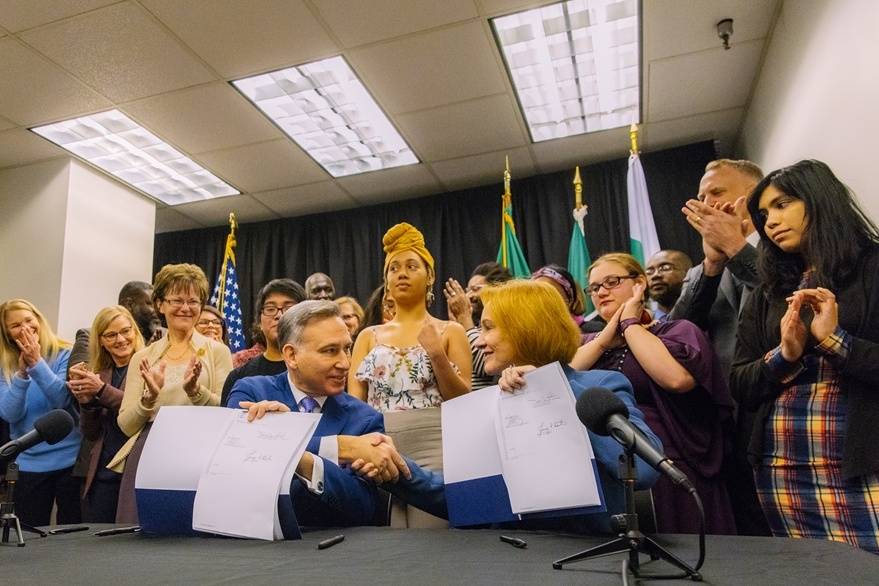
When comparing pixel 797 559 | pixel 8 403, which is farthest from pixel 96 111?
pixel 797 559

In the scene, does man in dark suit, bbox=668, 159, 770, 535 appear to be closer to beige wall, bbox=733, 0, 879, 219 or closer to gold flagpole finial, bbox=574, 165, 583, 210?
beige wall, bbox=733, 0, 879, 219

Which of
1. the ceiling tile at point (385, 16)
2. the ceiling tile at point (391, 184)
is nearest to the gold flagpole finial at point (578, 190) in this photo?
the ceiling tile at point (391, 184)

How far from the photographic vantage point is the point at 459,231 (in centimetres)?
552

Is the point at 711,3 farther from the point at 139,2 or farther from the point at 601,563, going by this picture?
the point at 601,563

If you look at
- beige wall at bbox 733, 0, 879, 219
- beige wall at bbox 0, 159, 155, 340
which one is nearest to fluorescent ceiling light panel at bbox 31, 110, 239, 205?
beige wall at bbox 0, 159, 155, 340

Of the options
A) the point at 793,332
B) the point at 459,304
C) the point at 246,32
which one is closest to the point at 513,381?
the point at 793,332

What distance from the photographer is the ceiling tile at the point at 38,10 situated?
10.0ft

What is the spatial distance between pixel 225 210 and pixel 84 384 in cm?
352

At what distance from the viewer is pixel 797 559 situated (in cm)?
92

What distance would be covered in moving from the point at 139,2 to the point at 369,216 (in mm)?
2894

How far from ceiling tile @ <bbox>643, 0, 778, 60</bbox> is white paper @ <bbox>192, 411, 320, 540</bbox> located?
301 cm

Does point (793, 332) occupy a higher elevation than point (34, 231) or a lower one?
lower

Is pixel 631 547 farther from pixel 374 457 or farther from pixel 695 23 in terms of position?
pixel 695 23

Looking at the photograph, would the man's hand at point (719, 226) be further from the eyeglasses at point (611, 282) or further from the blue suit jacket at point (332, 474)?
the blue suit jacket at point (332, 474)
